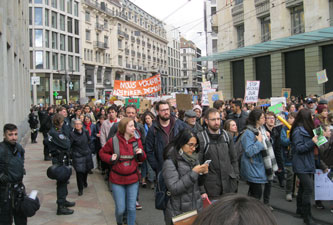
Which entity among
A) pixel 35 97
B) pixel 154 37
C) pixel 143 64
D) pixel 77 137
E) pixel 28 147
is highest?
pixel 154 37

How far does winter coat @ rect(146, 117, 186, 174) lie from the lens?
5.41m

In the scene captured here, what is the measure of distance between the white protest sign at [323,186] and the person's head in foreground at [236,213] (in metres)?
5.25

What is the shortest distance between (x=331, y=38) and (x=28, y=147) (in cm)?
1846

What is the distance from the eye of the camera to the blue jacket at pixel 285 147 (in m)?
6.90

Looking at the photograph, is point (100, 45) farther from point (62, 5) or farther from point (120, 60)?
point (62, 5)

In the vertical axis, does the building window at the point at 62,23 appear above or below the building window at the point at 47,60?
above

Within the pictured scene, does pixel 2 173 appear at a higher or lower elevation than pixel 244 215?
lower

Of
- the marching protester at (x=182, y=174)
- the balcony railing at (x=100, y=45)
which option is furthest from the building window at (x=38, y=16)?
the marching protester at (x=182, y=174)

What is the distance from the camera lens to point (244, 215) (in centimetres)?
102

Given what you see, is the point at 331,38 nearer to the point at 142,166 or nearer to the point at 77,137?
the point at 142,166

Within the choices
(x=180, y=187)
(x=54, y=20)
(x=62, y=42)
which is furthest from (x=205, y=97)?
(x=54, y=20)

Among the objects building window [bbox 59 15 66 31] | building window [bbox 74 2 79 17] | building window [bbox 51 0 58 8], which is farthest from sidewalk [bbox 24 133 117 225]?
building window [bbox 74 2 79 17]

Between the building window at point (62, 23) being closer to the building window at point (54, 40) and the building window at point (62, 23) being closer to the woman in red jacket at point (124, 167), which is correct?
the building window at point (54, 40)

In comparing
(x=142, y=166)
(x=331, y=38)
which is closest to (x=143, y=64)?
(x=331, y=38)
